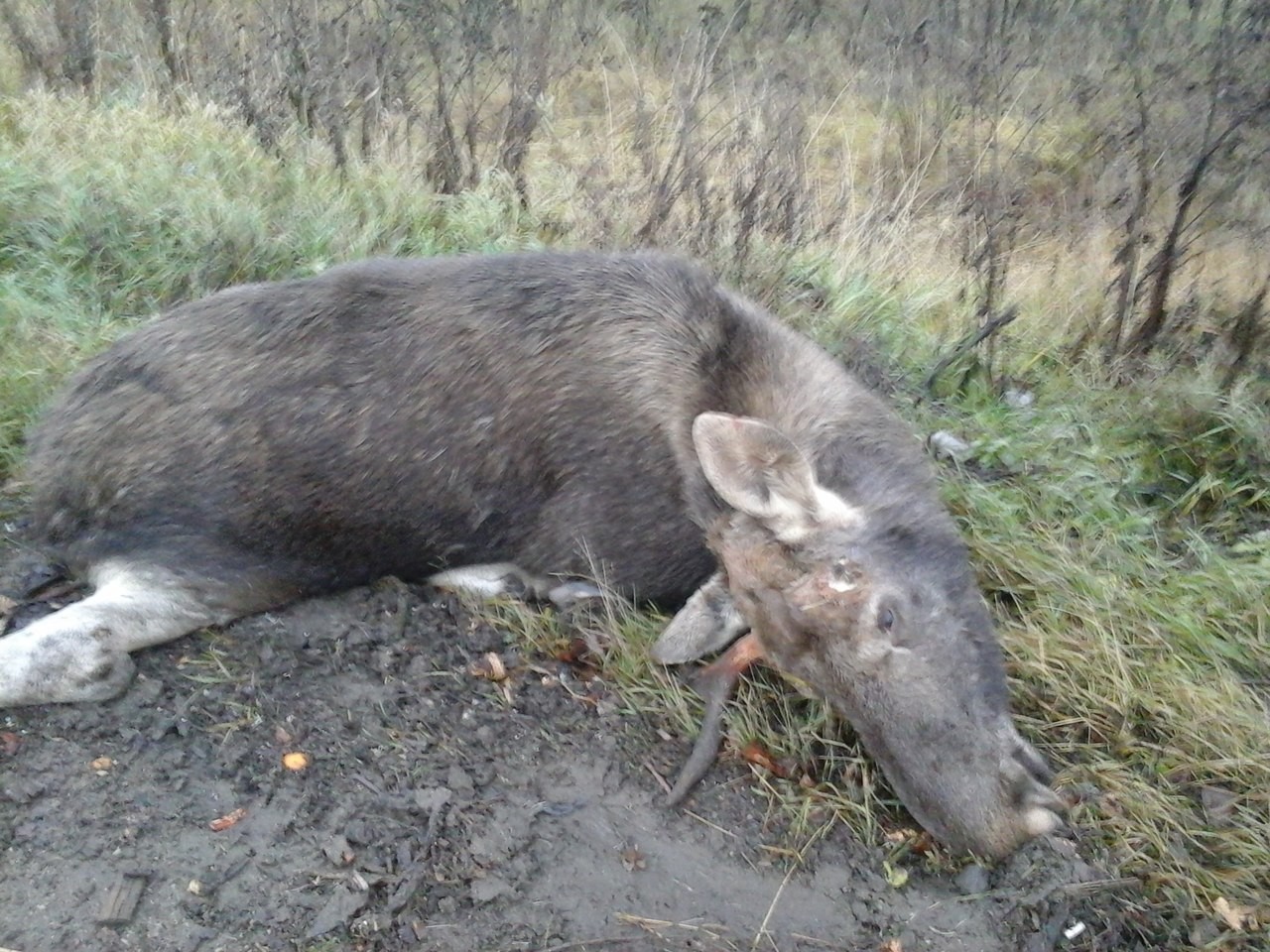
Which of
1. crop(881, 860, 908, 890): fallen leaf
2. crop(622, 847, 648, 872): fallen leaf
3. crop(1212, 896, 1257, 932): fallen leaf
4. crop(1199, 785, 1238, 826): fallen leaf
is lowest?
crop(1212, 896, 1257, 932): fallen leaf

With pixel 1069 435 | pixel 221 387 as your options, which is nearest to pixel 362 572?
pixel 221 387

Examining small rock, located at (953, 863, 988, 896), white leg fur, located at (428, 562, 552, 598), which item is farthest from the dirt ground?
white leg fur, located at (428, 562, 552, 598)

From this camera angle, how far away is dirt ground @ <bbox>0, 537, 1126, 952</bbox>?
2.82m

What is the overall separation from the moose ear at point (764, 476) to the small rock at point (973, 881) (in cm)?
102

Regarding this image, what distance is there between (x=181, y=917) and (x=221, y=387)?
1.68 meters

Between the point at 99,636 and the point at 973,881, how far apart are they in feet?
8.66

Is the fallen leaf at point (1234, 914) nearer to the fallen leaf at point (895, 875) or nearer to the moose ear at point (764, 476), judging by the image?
the fallen leaf at point (895, 875)

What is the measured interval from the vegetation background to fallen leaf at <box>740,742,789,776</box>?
40mm

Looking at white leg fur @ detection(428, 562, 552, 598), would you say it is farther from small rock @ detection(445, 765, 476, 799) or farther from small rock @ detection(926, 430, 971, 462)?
small rock @ detection(926, 430, 971, 462)

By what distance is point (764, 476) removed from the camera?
3.29 meters

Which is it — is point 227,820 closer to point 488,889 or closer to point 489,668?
point 488,889

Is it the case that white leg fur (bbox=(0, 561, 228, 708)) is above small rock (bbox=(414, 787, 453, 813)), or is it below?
above

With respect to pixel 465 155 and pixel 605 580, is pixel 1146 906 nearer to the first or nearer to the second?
pixel 605 580

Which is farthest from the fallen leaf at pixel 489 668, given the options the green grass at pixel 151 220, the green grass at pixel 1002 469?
the green grass at pixel 151 220
